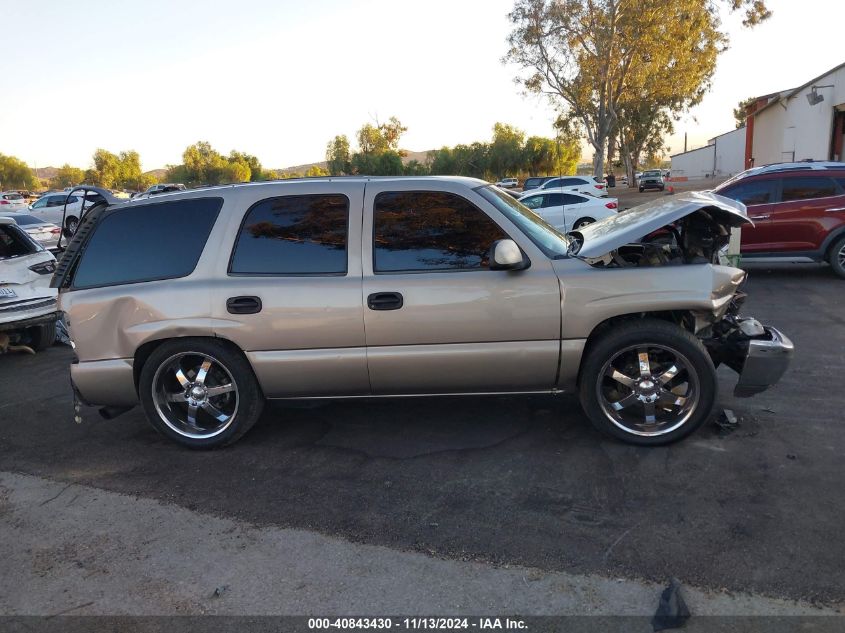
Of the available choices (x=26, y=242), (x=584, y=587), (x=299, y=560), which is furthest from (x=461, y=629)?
(x=26, y=242)

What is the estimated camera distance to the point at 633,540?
3.08 m

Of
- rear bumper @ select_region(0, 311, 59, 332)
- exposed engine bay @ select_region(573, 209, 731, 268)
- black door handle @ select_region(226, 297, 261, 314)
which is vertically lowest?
rear bumper @ select_region(0, 311, 59, 332)

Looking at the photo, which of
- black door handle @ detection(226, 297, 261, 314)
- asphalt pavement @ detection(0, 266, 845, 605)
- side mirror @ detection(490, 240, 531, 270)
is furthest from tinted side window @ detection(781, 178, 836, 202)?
black door handle @ detection(226, 297, 261, 314)

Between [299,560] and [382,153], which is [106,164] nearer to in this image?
[382,153]

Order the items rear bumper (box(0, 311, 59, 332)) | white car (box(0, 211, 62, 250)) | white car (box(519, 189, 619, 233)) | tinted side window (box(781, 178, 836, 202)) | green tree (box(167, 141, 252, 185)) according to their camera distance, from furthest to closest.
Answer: green tree (box(167, 141, 252, 185))
white car (box(0, 211, 62, 250))
white car (box(519, 189, 619, 233))
tinted side window (box(781, 178, 836, 202))
rear bumper (box(0, 311, 59, 332))

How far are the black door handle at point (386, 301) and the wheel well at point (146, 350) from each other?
1.03m

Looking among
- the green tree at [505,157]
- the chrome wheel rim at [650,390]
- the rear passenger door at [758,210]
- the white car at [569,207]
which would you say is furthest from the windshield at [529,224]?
the green tree at [505,157]

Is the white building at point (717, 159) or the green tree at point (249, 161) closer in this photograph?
the white building at point (717, 159)

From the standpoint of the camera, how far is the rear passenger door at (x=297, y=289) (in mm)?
4082

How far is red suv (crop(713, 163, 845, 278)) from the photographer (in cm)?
945

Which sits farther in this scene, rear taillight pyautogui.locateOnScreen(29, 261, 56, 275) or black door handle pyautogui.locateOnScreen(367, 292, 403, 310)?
rear taillight pyautogui.locateOnScreen(29, 261, 56, 275)

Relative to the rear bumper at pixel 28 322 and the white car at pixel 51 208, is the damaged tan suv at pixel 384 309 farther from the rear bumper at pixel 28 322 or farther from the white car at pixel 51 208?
the white car at pixel 51 208

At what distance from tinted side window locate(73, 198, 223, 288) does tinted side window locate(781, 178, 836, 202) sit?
9.09 m

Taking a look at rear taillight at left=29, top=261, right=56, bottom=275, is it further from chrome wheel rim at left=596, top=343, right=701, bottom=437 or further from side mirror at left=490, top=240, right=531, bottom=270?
chrome wheel rim at left=596, top=343, right=701, bottom=437
